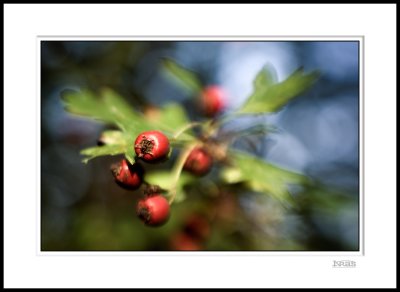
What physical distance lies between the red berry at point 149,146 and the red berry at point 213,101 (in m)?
0.83

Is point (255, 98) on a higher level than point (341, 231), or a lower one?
higher

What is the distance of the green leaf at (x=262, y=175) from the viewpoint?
1.29m

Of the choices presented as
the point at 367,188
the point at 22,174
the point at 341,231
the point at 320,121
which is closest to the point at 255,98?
the point at 367,188

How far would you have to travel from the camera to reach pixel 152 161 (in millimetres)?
1044

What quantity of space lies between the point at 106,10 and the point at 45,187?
1.86m

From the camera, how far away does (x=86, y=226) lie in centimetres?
292

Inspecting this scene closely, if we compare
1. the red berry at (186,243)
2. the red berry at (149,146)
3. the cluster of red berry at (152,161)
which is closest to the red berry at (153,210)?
the cluster of red berry at (152,161)

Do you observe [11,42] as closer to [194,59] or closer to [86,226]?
[86,226]

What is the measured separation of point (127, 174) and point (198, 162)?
30cm

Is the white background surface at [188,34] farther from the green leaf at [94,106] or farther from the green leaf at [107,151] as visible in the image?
the green leaf at [107,151]

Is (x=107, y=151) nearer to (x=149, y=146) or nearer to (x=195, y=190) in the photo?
(x=149, y=146)

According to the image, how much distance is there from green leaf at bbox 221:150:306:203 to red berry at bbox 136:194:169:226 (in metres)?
0.32

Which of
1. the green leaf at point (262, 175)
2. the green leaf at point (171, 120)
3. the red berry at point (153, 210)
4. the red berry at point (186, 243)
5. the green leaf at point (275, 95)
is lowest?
the red berry at point (186, 243)

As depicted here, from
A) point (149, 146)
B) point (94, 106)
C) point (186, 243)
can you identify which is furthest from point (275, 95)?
point (186, 243)
